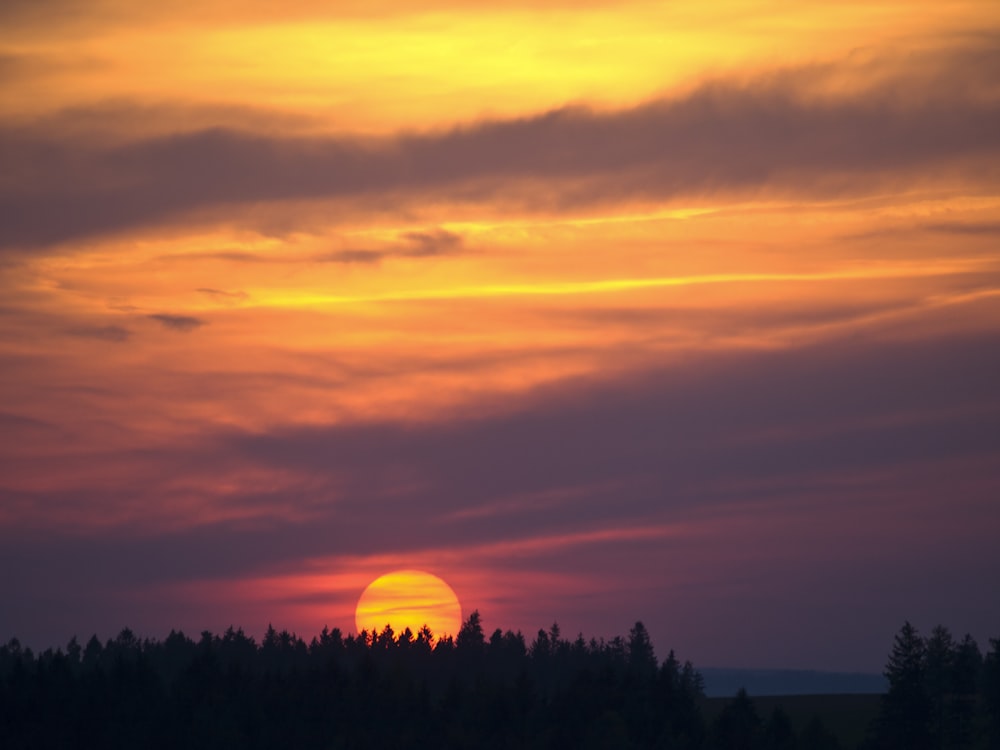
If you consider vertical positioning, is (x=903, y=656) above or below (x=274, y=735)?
above

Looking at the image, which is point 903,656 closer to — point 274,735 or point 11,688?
point 274,735

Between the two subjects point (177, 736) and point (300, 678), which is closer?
point (177, 736)

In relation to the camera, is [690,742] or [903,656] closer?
[690,742]

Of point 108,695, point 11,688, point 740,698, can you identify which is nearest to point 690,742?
point 740,698

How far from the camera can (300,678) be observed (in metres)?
145

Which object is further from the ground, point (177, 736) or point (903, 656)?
point (903, 656)

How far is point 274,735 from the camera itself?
440 ft

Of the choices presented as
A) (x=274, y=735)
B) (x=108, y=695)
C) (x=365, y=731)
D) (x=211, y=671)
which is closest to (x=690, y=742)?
(x=365, y=731)

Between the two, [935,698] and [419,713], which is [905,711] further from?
[419,713]

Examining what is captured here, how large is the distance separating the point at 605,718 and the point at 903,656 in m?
34.0

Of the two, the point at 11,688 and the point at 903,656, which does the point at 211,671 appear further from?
the point at 903,656

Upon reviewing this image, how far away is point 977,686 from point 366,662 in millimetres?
68361

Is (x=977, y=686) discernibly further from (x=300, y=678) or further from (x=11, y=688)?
(x=11, y=688)

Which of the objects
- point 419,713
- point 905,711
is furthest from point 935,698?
point 419,713
